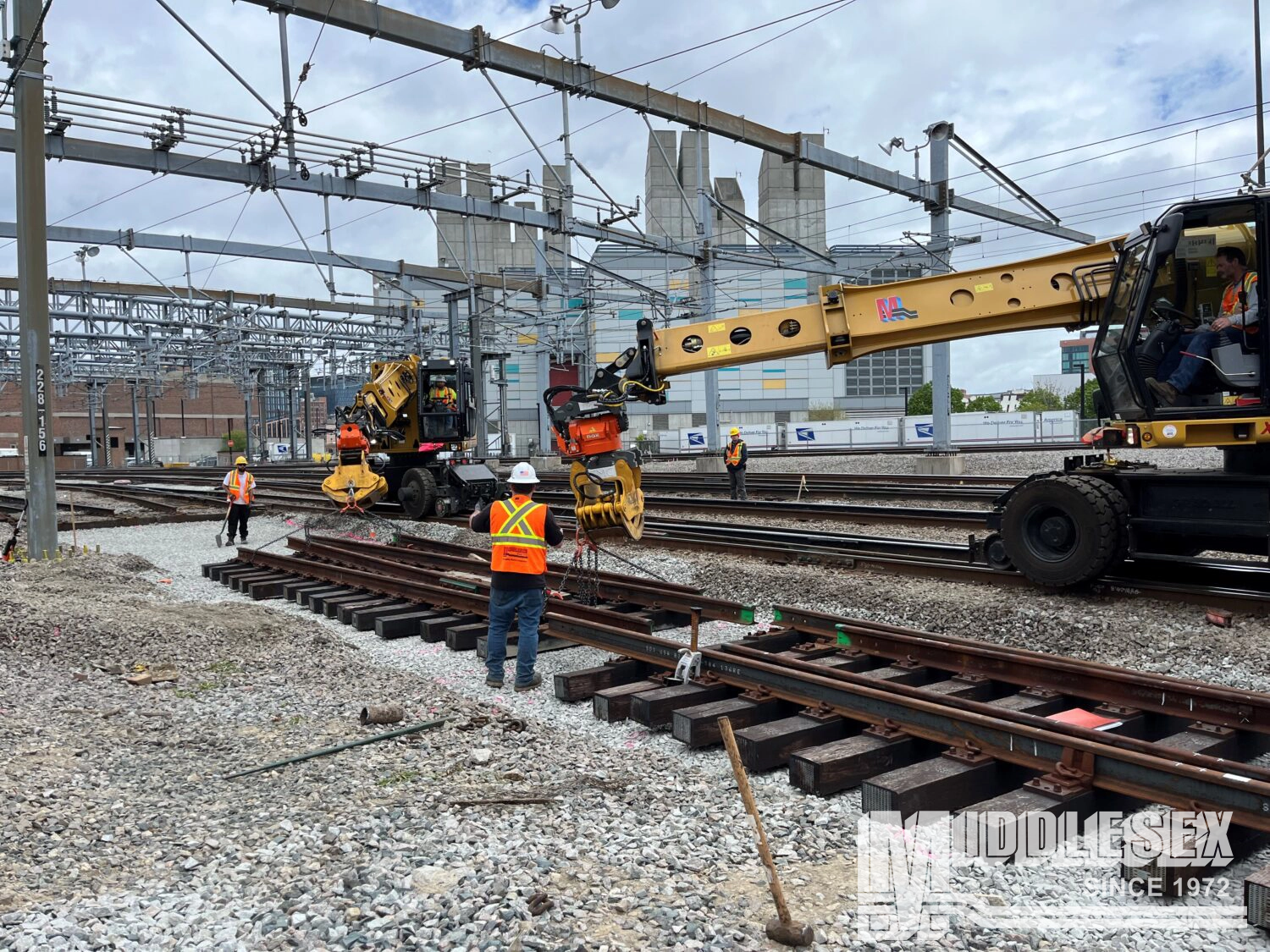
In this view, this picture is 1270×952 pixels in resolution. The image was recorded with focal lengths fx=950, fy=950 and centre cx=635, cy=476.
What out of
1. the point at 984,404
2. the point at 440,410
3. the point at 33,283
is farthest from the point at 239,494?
the point at 984,404

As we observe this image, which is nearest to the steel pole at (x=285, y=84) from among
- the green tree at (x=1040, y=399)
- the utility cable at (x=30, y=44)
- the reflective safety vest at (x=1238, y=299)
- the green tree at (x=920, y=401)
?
the utility cable at (x=30, y=44)

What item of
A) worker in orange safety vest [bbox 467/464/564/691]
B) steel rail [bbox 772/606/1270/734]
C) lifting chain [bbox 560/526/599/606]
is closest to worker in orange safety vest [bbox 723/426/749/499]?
lifting chain [bbox 560/526/599/606]

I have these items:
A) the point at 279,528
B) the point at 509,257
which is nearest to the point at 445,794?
the point at 279,528

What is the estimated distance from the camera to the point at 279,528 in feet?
61.6

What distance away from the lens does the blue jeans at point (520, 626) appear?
6.91 m

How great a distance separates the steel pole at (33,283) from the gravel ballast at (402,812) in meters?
6.09

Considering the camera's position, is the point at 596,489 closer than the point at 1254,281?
No

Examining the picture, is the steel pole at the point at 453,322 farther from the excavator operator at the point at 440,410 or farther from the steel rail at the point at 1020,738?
the steel rail at the point at 1020,738

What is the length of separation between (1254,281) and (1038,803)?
5562mm

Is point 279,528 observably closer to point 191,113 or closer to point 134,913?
point 191,113

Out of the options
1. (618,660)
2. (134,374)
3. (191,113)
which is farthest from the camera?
(134,374)

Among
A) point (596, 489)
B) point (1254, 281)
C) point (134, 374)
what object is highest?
point (134, 374)

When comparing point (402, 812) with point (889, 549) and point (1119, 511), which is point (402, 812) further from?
point (889, 549)

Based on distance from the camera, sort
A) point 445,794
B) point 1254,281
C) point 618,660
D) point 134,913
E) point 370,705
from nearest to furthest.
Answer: point 134,913 → point 445,794 → point 370,705 → point 618,660 → point 1254,281
